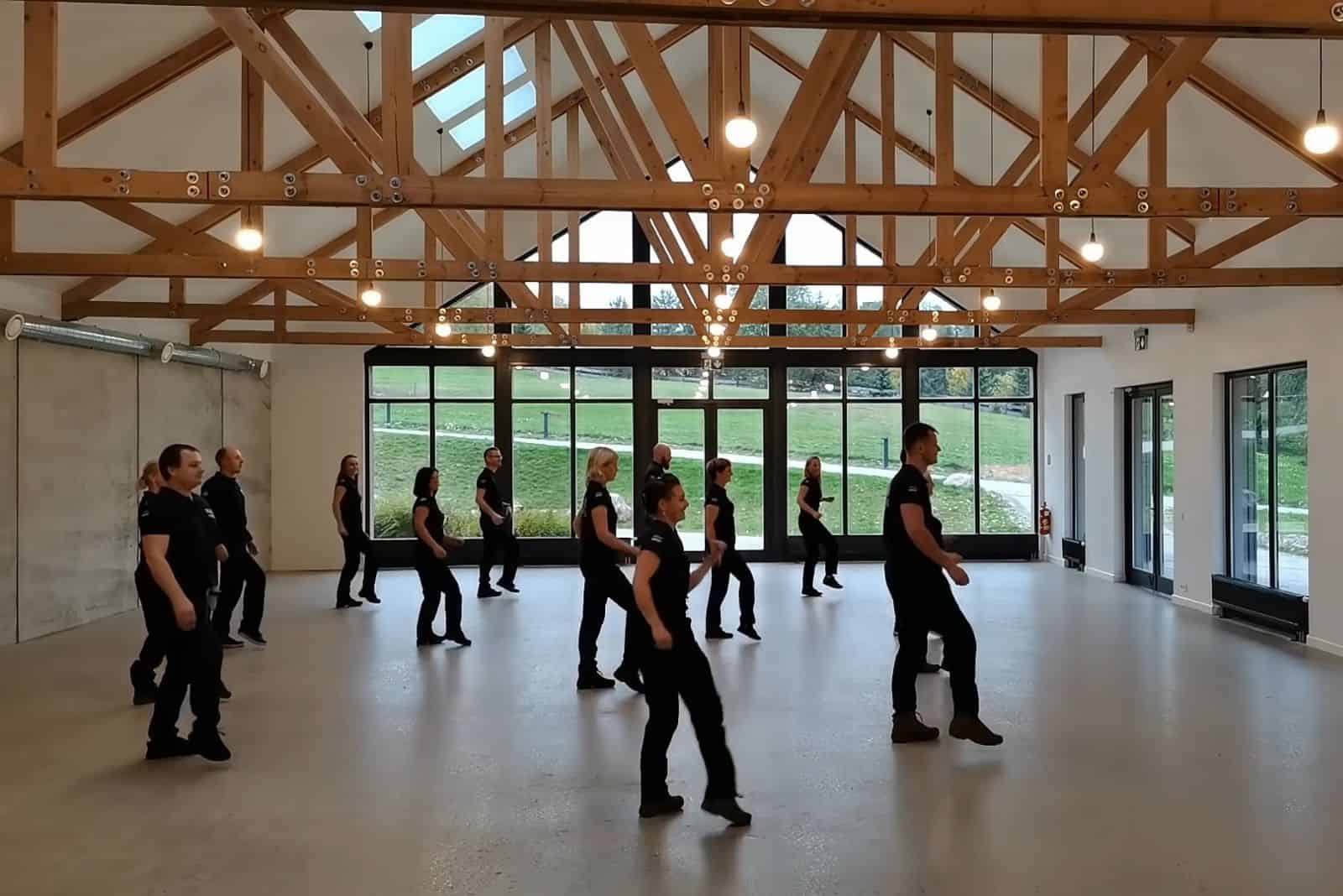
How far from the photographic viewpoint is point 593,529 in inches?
223

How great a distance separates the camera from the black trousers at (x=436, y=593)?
726cm

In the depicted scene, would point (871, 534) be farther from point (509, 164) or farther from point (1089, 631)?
point (509, 164)

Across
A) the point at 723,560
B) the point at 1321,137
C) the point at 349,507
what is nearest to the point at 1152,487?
the point at 723,560

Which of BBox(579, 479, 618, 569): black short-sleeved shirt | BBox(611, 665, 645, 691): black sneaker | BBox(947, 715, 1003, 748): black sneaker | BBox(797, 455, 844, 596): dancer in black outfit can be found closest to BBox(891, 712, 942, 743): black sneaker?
BBox(947, 715, 1003, 748): black sneaker

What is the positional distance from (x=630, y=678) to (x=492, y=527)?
502 centimetres

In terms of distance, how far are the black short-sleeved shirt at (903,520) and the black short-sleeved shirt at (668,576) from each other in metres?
1.45

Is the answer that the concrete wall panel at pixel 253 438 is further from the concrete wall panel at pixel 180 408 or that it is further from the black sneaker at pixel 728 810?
the black sneaker at pixel 728 810

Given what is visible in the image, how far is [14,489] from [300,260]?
3.27 m

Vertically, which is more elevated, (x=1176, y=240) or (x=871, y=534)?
(x=1176, y=240)

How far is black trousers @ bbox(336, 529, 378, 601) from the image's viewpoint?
30.9ft

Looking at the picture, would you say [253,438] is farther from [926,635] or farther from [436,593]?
[926,635]

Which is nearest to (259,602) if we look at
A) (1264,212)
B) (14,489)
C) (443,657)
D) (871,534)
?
(443,657)

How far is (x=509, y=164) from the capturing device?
40.5 feet

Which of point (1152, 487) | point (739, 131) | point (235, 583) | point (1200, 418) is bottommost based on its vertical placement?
point (235, 583)
